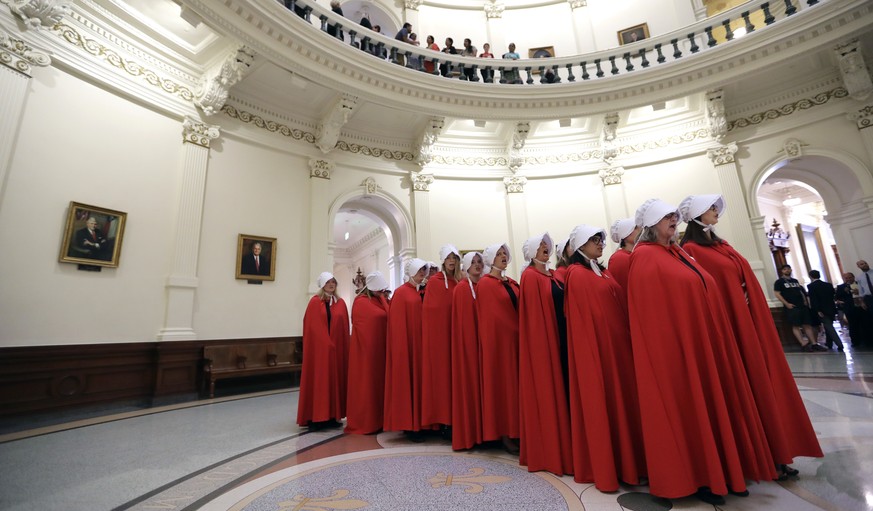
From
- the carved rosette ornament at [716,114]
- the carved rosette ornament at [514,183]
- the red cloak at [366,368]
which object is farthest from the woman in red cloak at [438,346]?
the carved rosette ornament at [716,114]

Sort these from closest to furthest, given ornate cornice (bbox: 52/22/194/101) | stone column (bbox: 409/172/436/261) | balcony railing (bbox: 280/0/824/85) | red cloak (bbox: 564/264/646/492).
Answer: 1. red cloak (bbox: 564/264/646/492)
2. ornate cornice (bbox: 52/22/194/101)
3. balcony railing (bbox: 280/0/824/85)
4. stone column (bbox: 409/172/436/261)

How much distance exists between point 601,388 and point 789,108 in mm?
9924

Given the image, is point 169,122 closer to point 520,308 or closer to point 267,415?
point 267,415

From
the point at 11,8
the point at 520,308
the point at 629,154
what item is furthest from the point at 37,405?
the point at 629,154

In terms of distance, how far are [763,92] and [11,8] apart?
12.9 meters

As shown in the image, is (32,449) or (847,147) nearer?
(32,449)

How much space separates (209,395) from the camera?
625 centimetres

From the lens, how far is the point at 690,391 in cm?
214

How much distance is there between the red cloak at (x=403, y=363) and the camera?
12.4ft

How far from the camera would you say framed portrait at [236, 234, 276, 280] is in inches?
283

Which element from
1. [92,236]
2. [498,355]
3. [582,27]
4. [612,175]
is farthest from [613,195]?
[92,236]

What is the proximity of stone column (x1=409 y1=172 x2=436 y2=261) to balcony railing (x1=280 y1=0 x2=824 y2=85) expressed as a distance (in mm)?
2339

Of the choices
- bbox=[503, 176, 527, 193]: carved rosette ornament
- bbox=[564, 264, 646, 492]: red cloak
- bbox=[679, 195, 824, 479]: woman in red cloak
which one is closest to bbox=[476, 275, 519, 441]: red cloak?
bbox=[564, 264, 646, 492]: red cloak

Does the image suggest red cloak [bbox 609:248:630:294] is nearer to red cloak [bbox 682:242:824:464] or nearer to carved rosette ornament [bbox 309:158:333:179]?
red cloak [bbox 682:242:824:464]
